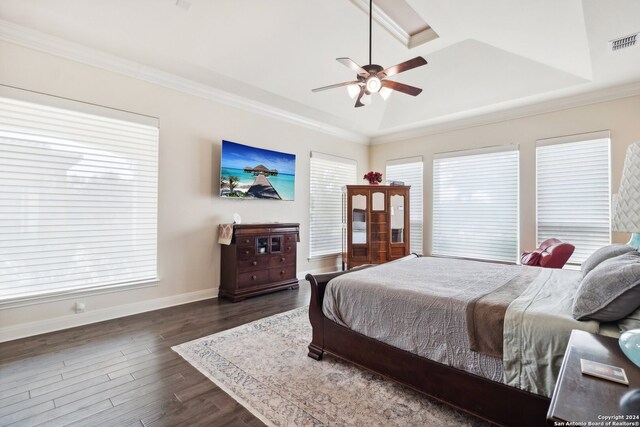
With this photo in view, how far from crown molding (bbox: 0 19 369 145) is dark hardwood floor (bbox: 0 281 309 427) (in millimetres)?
2890

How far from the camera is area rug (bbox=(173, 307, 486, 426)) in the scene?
180cm

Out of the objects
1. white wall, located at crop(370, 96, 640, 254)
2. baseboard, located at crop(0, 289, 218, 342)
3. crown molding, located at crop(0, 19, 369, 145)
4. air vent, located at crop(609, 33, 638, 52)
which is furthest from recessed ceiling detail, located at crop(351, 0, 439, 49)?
baseboard, located at crop(0, 289, 218, 342)

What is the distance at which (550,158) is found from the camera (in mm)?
4535

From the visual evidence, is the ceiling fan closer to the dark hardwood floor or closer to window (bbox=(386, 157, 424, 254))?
the dark hardwood floor

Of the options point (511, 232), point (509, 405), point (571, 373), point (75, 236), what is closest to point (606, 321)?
point (509, 405)

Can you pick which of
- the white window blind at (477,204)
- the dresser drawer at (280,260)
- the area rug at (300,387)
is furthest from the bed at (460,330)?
the white window blind at (477,204)

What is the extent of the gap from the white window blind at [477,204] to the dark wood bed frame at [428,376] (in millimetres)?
3719

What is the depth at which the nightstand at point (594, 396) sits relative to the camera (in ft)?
2.39

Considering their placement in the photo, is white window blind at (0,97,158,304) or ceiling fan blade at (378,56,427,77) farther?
white window blind at (0,97,158,304)

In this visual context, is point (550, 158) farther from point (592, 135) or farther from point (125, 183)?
point (125, 183)

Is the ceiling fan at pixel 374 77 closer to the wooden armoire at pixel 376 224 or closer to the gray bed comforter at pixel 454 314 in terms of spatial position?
the gray bed comforter at pixel 454 314

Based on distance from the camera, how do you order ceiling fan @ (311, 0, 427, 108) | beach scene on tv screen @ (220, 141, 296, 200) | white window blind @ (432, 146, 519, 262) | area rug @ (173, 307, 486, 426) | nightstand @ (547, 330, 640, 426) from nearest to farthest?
nightstand @ (547, 330, 640, 426) < area rug @ (173, 307, 486, 426) < ceiling fan @ (311, 0, 427, 108) < beach scene on tv screen @ (220, 141, 296, 200) < white window blind @ (432, 146, 519, 262)

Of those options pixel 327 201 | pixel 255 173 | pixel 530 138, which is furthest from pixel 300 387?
pixel 530 138

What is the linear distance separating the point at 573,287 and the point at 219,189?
405cm
